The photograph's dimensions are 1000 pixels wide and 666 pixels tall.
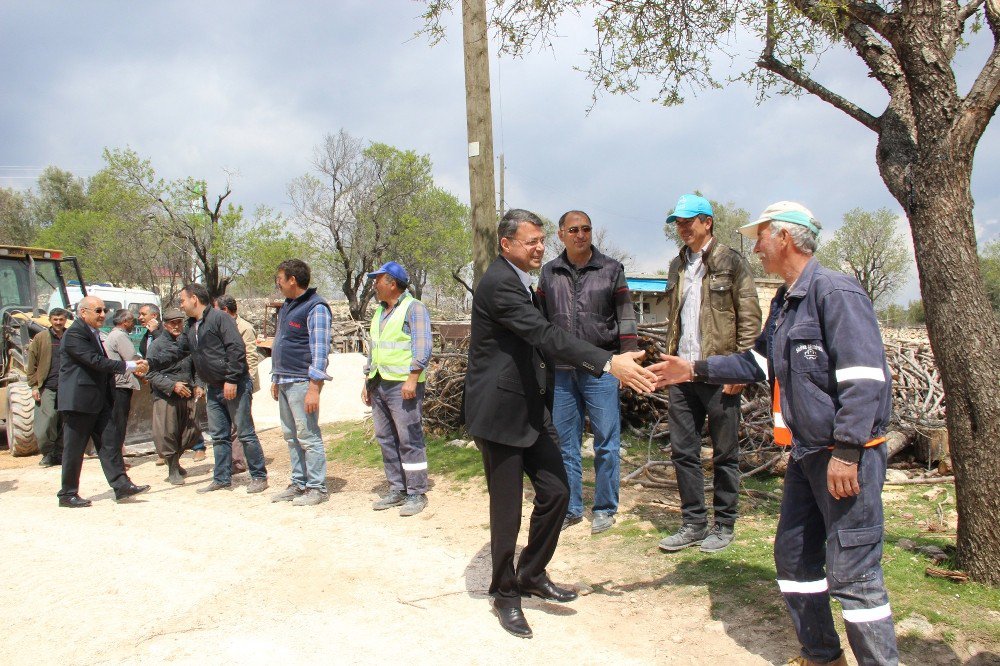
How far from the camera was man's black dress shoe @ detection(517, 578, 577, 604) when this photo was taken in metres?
3.69

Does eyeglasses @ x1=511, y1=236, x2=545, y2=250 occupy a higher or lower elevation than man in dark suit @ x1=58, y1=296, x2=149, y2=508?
higher

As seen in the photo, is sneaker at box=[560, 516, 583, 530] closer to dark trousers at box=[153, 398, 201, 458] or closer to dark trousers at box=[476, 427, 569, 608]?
dark trousers at box=[476, 427, 569, 608]

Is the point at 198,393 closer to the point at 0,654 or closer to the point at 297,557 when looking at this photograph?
the point at 297,557

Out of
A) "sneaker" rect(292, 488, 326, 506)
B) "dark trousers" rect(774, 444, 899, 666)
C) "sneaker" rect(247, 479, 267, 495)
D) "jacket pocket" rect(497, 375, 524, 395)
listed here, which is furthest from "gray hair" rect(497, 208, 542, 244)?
"sneaker" rect(247, 479, 267, 495)

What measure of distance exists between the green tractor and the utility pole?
6.28 metres

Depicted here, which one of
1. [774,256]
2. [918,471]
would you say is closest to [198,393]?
[774,256]

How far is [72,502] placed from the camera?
6418 mm

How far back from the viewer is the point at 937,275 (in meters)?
3.39

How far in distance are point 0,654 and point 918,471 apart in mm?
6634

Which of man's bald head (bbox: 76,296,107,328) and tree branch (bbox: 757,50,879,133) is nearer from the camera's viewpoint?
tree branch (bbox: 757,50,879,133)

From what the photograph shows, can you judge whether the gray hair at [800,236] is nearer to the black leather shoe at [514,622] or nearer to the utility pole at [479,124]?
the black leather shoe at [514,622]

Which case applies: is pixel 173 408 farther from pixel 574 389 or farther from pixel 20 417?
pixel 574 389

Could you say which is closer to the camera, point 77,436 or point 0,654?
point 0,654

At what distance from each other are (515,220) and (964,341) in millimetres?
2351
